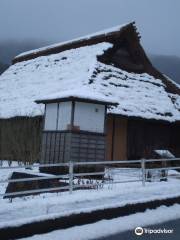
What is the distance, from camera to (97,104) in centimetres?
1419

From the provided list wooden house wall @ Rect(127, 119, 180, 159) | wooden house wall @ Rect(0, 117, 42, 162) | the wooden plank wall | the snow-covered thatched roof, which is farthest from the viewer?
wooden house wall @ Rect(127, 119, 180, 159)

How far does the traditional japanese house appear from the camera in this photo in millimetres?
19000

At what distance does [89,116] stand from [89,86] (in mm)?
4692

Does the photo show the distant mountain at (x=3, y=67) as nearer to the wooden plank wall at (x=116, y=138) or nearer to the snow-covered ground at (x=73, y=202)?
the wooden plank wall at (x=116, y=138)

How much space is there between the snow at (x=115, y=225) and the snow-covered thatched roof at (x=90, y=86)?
31.1ft

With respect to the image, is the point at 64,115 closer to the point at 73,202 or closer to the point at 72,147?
the point at 72,147

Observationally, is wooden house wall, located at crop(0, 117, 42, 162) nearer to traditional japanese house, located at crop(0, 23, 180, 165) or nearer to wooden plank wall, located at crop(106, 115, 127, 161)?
traditional japanese house, located at crop(0, 23, 180, 165)

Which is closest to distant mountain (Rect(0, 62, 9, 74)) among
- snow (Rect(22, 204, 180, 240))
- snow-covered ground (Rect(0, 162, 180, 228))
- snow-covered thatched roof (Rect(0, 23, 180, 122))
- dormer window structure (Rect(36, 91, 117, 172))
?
snow-covered thatched roof (Rect(0, 23, 180, 122))

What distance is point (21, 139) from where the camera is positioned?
19.0m

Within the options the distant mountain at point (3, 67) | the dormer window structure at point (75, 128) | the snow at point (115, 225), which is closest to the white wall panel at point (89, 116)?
the dormer window structure at point (75, 128)

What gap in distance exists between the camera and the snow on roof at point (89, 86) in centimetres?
1914

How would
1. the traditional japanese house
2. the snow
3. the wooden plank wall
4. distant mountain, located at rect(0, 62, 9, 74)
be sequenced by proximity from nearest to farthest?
1. the snow
2. the traditional japanese house
3. the wooden plank wall
4. distant mountain, located at rect(0, 62, 9, 74)

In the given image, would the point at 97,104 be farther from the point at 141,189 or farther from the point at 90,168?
the point at 141,189

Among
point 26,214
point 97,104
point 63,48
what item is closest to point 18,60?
point 63,48
